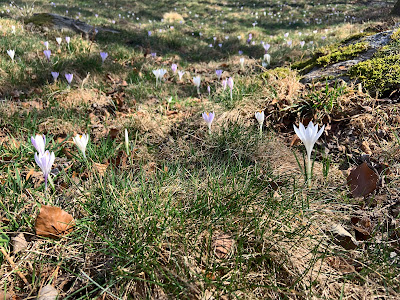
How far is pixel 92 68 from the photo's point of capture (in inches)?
204

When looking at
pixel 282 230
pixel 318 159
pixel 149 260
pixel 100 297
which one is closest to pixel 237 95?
pixel 318 159

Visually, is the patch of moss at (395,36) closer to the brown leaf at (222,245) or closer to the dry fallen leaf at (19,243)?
the brown leaf at (222,245)

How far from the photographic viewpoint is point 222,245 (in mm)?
1514

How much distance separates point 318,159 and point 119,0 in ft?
76.7

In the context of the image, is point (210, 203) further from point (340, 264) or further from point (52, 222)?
point (52, 222)

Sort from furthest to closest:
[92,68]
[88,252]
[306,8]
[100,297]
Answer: [306,8], [92,68], [88,252], [100,297]

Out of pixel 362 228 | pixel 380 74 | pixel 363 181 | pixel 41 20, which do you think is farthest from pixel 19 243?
pixel 41 20

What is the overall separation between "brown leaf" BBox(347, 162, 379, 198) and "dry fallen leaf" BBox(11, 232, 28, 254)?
204cm

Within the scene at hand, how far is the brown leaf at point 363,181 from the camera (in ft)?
5.95

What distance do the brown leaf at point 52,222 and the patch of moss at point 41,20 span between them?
316 inches

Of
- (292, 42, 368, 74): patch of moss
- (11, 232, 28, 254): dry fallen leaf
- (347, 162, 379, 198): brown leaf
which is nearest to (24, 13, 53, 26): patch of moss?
(292, 42, 368, 74): patch of moss

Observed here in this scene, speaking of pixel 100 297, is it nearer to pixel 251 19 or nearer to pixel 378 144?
pixel 378 144

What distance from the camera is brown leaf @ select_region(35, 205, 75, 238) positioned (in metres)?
1.51

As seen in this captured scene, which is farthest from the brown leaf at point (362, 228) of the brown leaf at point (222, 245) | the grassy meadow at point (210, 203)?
the brown leaf at point (222, 245)
